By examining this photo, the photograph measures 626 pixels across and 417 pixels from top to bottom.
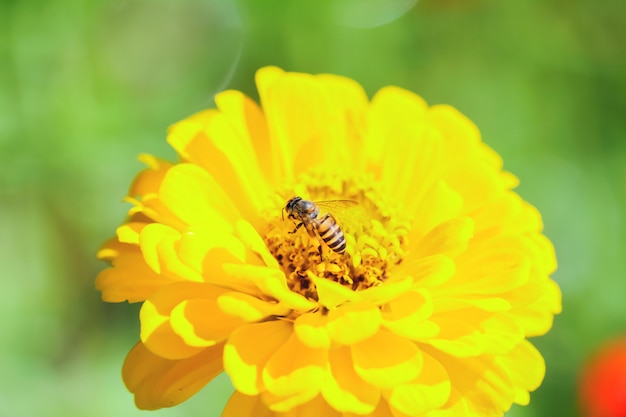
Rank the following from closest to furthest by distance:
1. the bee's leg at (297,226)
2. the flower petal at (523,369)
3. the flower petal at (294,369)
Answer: the flower petal at (294,369) → the flower petal at (523,369) → the bee's leg at (297,226)

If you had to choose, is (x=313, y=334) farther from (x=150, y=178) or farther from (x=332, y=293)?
(x=150, y=178)

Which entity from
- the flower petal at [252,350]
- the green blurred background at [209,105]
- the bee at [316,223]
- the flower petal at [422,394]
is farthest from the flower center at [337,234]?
the green blurred background at [209,105]

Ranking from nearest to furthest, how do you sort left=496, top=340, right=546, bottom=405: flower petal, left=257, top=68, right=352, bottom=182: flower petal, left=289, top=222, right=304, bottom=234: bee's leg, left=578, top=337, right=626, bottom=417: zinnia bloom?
left=496, top=340, right=546, bottom=405: flower petal, left=289, top=222, right=304, bottom=234: bee's leg, left=257, top=68, right=352, bottom=182: flower petal, left=578, top=337, right=626, bottom=417: zinnia bloom

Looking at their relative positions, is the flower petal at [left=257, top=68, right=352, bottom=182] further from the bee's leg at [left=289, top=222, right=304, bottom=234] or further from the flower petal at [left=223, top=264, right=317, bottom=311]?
the flower petal at [left=223, top=264, right=317, bottom=311]

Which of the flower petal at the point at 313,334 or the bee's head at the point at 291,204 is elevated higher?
the bee's head at the point at 291,204

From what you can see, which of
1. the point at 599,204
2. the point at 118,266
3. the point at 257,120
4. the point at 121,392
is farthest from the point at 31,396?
the point at 599,204

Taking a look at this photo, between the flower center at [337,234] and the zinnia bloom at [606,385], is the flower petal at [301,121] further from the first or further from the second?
the zinnia bloom at [606,385]

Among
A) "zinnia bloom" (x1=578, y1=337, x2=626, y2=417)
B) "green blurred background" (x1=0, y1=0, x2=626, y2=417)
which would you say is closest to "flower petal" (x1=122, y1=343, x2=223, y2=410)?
"green blurred background" (x1=0, y1=0, x2=626, y2=417)
